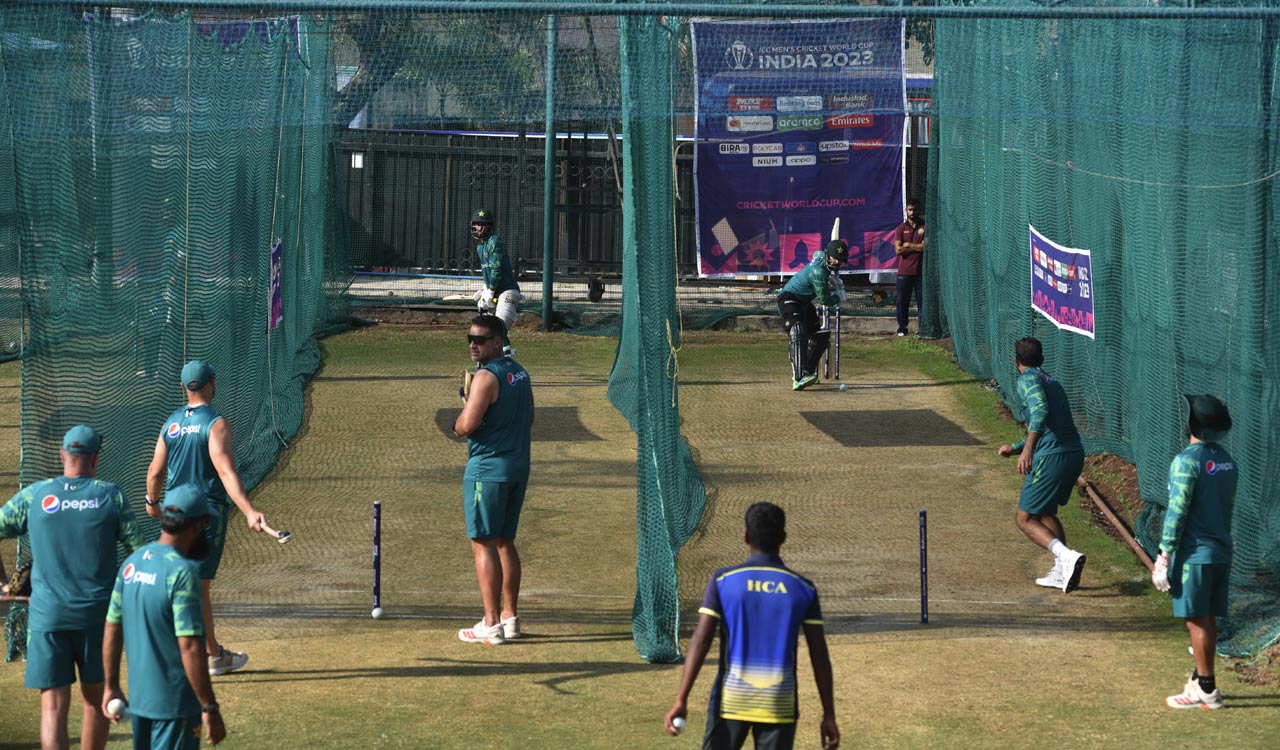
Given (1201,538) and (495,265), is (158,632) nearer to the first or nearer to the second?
(1201,538)

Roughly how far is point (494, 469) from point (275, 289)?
19.5ft

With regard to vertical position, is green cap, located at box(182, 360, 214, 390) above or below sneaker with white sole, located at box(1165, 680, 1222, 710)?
above

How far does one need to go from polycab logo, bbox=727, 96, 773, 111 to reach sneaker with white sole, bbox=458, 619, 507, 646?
4771 mm

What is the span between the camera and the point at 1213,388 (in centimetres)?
982

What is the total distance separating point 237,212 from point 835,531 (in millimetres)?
5499

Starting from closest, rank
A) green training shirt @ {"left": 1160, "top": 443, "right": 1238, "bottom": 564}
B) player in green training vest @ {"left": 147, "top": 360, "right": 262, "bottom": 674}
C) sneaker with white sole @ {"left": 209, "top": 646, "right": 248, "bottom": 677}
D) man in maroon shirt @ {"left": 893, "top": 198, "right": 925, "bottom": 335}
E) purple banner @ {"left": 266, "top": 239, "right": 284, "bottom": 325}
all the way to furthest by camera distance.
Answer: green training shirt @ {"left": 1160, "top": 443, "right": 1238, "bottom": 564}, player in green training vest @ {"left": 147, "top": 360, "right": 262, "bottom": 674}, sneaker with white sole @ {"left": 209, "top": 646, "right": 248, "bottom": 677}, purple banner @ {"left": 266, "top": 239, "right": 284, "bottom": 325}, man in maroon shirt @ {"left": 893, "top": 198, "right": 925, "bottom": 335}

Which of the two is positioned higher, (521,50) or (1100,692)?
(521,50)

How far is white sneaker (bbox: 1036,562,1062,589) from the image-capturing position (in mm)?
9961

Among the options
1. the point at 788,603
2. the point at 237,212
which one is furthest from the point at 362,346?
the point at 788,603

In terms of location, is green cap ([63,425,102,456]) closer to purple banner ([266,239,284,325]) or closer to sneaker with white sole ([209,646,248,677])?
sneaker with white sole ([209,646,248,677])

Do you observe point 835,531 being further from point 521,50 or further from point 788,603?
point 788,603

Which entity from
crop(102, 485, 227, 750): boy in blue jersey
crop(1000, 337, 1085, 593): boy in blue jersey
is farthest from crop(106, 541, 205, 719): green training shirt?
crop(1000, 337, 1085, 593): boy in blue jersey

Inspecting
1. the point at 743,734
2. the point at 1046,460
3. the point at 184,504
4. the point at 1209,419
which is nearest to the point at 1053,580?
the point at 1046,460

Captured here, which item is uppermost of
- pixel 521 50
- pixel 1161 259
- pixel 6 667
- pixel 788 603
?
pixel 521 50
